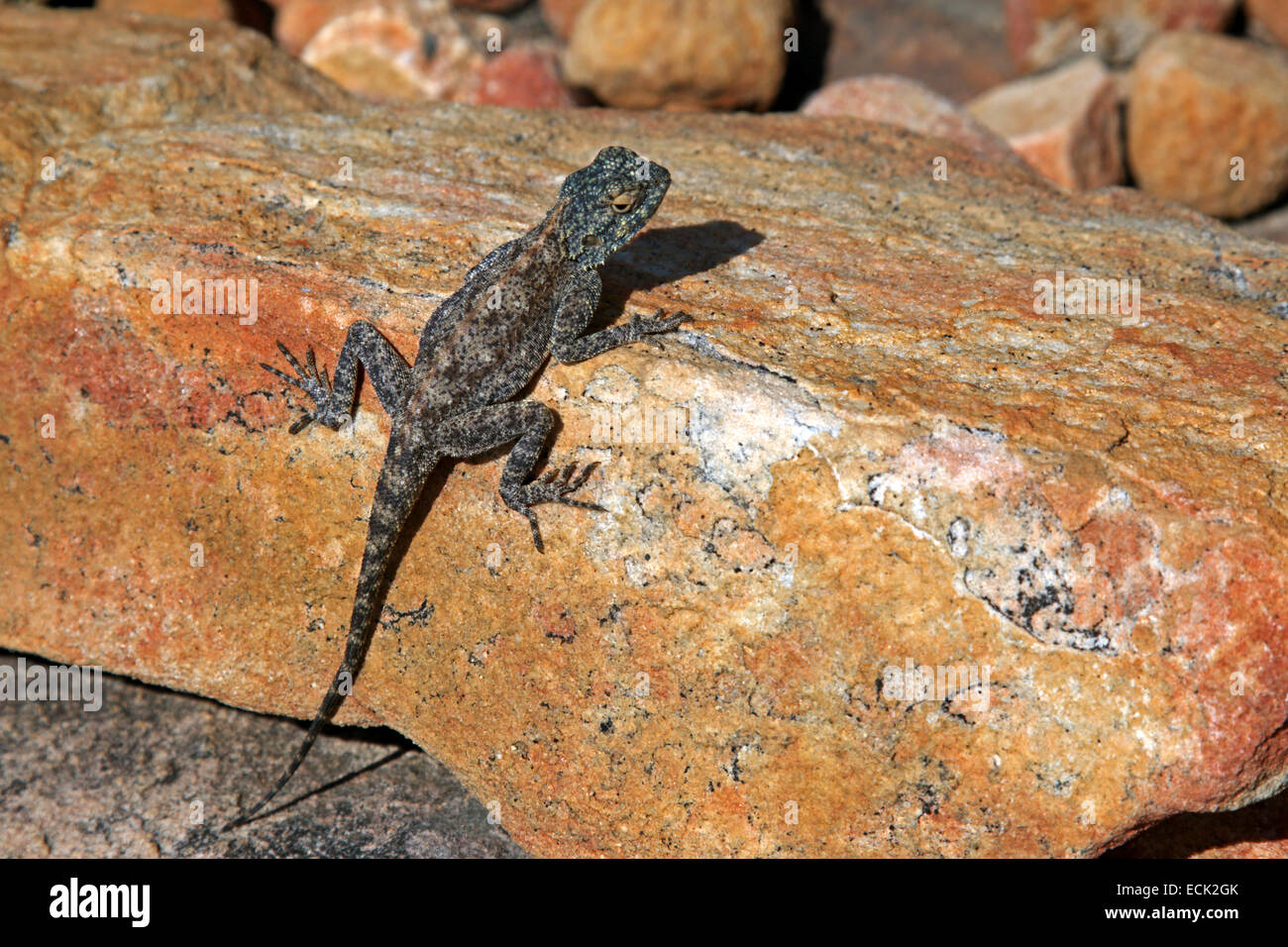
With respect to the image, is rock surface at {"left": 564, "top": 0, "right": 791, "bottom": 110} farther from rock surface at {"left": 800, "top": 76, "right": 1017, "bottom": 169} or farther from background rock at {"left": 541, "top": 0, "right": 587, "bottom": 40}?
rock surface at {"left": 800, "top": 76, "right": 1017, "bottom": 169}

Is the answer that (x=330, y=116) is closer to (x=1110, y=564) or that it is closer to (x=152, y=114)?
(x=152, y=114)

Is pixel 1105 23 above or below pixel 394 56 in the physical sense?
above

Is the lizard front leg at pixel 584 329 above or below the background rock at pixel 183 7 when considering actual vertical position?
below

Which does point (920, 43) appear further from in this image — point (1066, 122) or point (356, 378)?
point (356, 378)

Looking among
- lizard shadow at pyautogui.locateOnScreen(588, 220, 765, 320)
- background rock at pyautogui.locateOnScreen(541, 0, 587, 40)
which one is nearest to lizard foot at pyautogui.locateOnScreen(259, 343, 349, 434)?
lizard shadow at pyautogui.locateOnScreen(588, 220, 765, 320)

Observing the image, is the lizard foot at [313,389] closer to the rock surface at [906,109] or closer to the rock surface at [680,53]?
the rock surface at [906,109]

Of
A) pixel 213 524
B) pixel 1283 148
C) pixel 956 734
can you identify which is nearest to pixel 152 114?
pixel 213 524

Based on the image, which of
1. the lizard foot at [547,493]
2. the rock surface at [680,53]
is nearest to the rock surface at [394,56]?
the rock surface at [680,53]

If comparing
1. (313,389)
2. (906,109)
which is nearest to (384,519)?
(313,389)
